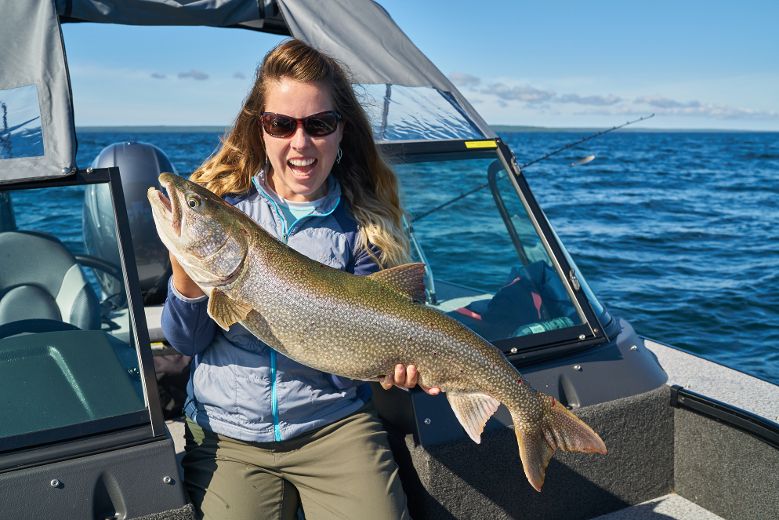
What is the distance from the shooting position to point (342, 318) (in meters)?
2.85

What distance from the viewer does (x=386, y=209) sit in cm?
370

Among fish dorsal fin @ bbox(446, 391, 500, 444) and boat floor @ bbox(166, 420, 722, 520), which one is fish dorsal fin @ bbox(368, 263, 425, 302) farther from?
boat floor @ bbox(166, 420, 722, 520)

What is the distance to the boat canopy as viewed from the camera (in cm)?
340

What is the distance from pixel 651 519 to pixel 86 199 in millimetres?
3690

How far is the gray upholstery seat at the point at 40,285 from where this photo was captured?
11.4 feet

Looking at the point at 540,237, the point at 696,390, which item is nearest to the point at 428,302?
the point at 540,237

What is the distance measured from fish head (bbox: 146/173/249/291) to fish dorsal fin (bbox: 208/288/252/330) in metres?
0.05

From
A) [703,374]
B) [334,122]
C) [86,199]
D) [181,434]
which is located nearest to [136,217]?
[86,199]

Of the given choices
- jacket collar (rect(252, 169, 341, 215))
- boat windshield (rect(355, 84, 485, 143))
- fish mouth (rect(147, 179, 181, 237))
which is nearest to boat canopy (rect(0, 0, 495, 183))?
boat windshield (rect(355, 84, 485, 143))

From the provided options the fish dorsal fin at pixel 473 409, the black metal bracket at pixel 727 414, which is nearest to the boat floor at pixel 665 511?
the black metal bracket at pixel 727 414

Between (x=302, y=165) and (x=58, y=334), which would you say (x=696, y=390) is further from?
(x=58, y=334)

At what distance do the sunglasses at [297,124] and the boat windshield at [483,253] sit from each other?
1124 mm

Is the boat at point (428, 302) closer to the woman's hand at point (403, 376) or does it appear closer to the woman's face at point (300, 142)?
the woman's hand at point (403, 376)

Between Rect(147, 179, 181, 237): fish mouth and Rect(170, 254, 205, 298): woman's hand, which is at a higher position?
Rect(147, 179, 181, 237): fish mouth
